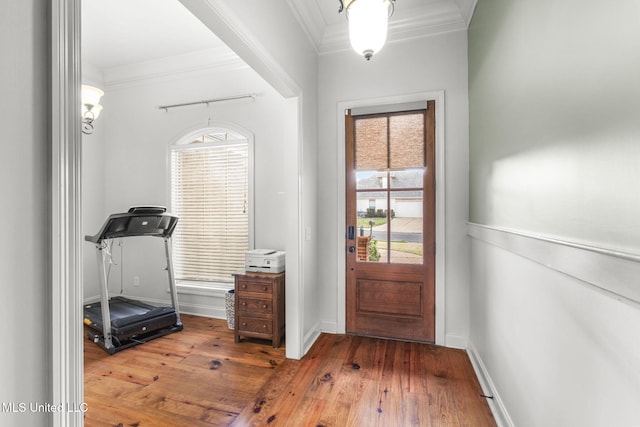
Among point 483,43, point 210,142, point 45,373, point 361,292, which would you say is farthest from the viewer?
point 210,142

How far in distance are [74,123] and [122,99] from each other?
3.86 meters

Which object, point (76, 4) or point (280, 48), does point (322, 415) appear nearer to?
point (76, 4)

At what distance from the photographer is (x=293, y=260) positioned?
2529mm

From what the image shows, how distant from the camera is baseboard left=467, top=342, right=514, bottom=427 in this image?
1654 mm

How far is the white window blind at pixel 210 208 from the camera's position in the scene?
3480 millimetres

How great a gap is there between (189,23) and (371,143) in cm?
217

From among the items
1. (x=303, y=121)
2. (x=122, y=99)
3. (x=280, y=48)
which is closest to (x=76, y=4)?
(x=280, y=48)

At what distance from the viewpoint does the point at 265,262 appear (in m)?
2.79

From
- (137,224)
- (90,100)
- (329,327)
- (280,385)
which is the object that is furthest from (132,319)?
(90,100)

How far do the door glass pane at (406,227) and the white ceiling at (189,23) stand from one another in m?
1.54

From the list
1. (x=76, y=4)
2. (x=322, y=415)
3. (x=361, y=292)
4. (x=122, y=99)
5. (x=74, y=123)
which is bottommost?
(x=322, y=415)

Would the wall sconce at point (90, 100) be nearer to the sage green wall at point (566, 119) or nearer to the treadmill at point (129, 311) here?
the treadmill at point (129, 311)

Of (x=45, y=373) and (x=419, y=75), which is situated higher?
(x=419, y=75)

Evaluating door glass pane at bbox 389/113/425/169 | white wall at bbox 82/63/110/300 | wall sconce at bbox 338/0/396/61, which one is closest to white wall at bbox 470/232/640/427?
door glass pane at bbox 389/113/425/169
